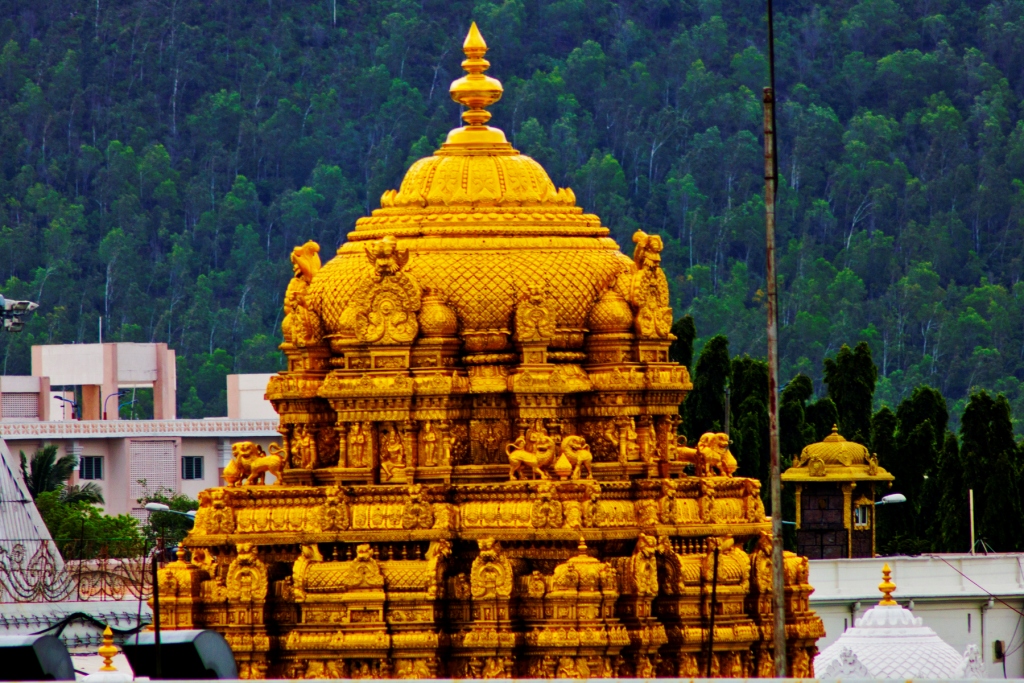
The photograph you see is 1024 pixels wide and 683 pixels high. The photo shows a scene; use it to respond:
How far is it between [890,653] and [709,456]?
4.03 m

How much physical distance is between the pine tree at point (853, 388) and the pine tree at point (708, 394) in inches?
142

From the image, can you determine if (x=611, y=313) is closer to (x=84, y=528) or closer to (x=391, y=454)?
(x=391, y=454)

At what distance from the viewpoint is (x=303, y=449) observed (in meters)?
41.3

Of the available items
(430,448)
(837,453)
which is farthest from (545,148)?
(430,448)

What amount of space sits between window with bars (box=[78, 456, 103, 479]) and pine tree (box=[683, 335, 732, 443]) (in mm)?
33296

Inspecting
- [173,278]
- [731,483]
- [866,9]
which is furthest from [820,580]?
[866,9]

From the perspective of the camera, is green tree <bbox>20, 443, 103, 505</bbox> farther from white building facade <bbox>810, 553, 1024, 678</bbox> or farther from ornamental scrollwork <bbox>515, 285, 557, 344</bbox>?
ornamental scrollwork <bbox>515, 285, 557, 344</bbox>

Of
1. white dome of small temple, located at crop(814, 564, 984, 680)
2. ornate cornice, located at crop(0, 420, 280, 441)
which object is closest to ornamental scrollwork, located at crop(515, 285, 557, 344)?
white dome of small temple, located at crop(814, 564, 984, 680)

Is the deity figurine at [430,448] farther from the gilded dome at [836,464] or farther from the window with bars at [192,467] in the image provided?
the window with bars at [192,467]

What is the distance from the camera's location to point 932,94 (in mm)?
181250

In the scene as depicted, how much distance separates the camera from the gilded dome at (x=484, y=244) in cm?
4047

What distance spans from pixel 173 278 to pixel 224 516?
132261 millimetres

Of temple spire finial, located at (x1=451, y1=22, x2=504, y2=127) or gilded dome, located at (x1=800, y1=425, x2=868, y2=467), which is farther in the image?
gilded dome, located at (x1=800, y1=425, x2=868, y2=467)

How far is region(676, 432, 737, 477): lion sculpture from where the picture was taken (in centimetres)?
4162
